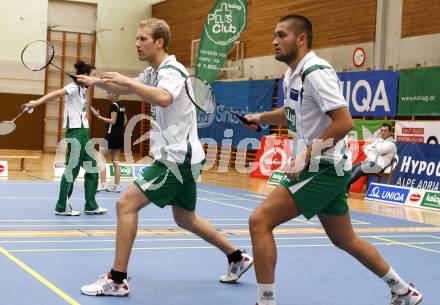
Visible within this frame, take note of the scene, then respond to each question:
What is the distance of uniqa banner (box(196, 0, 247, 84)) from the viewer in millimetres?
18578

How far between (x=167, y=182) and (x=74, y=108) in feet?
14.8

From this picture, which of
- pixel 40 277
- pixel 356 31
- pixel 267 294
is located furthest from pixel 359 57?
pixel 267 294

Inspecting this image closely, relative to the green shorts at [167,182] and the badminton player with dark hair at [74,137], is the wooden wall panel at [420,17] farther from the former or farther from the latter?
the green shorts at [167,182]

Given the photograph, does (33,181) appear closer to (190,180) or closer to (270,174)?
(270,174)

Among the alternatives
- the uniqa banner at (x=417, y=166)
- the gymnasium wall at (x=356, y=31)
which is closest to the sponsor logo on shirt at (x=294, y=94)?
the uniqa banner at (x=417, y=166)

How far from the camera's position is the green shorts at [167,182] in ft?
16.7

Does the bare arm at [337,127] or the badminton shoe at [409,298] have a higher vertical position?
the bare arm at [337,127]

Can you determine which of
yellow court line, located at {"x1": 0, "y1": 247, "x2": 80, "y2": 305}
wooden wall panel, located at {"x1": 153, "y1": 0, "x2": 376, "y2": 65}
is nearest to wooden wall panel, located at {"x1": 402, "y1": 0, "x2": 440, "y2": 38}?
wooden wall panel, located at {"x1": 153, "y1": 0, "x2": 376, "y2": 65}

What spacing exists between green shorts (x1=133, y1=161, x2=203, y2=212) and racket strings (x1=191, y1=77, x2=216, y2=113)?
0.47 m

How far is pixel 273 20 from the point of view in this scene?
20406 millimetres

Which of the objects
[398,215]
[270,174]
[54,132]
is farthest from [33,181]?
[54,132]

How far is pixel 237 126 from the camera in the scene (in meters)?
21.3

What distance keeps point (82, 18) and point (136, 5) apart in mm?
2286

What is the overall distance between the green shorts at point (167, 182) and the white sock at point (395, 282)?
156 centimetres
